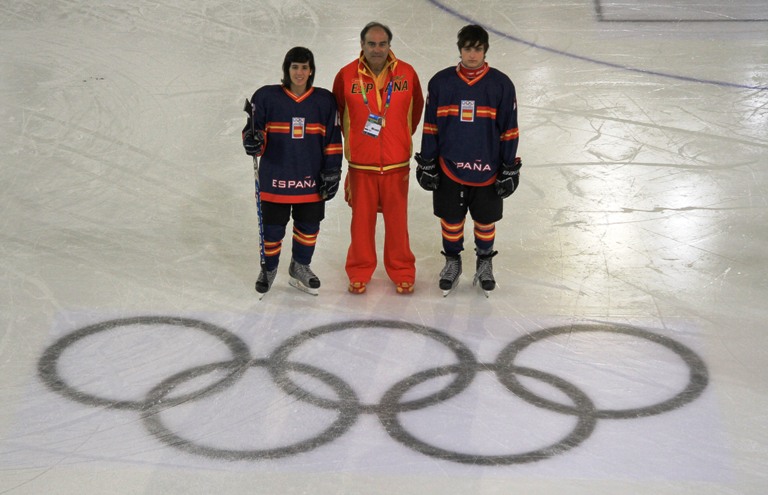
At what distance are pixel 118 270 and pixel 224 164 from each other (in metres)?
1.63

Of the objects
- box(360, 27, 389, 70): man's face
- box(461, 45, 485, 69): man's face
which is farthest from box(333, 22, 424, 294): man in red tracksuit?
box(461, 45, 485, 69): man's face

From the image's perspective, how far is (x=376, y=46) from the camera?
520 cm

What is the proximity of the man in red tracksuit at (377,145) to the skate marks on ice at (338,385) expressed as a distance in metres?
0.52

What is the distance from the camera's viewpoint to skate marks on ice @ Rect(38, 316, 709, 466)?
4.20 m

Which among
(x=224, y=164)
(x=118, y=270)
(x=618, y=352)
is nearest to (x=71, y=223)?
(x=118, y=270)

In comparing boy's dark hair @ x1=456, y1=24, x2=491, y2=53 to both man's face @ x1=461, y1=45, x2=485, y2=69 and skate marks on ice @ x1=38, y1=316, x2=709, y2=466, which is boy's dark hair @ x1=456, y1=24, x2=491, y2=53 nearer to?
man's face @ x1=461, y1=45, x2=485, y2=69

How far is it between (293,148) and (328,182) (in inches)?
10.7

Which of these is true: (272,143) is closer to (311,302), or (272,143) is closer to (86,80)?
(311,302)

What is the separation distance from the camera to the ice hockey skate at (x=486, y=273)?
5.58 m

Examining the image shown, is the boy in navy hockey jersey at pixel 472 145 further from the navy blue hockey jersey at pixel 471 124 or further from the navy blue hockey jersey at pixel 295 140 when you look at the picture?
the navy blue hockey jersey at pixel 295 140

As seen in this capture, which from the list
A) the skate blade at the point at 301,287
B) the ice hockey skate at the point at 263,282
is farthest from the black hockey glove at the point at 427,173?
the ice hockey skate at the point at 263,282

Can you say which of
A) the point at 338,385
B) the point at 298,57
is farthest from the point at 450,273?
the point at 298,57

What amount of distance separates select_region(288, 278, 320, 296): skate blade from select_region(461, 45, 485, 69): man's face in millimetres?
1567

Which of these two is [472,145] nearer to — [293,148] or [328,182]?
[328,182]
